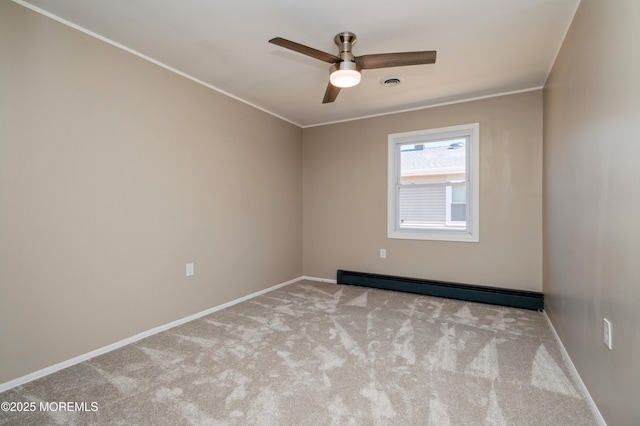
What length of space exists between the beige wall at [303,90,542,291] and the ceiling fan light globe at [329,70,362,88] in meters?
2.06

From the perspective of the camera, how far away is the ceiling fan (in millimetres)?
2037

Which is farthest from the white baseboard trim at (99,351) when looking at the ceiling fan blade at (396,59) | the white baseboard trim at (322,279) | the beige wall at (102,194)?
the ceiling fan blade at (396,59)

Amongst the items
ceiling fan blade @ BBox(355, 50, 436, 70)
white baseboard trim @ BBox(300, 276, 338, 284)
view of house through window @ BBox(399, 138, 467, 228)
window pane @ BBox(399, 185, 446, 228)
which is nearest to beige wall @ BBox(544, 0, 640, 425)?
ceiling fan blade @ BBox(355, 50, 436, 70)

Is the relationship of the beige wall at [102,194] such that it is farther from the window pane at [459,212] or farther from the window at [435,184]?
the window pane at [459,212]

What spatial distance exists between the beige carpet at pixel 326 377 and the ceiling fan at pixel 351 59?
6.73ft

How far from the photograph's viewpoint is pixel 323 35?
229cm

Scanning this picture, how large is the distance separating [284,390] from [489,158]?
3.32 metres

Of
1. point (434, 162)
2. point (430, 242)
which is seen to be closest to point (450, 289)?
point (430, 242)

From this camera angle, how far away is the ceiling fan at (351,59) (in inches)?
80.2

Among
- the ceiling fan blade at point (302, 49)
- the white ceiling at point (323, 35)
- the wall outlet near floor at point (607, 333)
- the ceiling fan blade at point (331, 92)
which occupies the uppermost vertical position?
the white ceiling at point (323, 35)

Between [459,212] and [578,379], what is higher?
[459,212]

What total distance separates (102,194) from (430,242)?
11.6 feet

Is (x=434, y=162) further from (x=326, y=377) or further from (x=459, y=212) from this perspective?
(x=326, y=377)

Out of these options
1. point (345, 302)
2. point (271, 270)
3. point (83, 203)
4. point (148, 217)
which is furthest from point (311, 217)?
point (83, 203)
